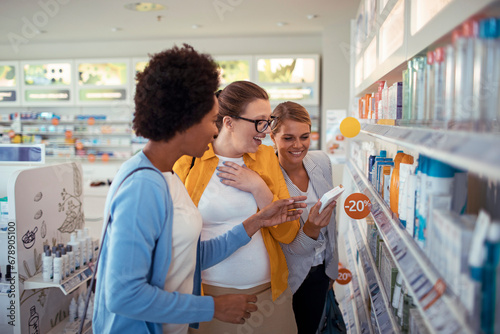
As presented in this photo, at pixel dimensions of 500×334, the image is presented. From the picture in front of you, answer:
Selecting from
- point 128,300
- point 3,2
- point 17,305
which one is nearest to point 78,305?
point 17,305

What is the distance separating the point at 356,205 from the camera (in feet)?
6.11

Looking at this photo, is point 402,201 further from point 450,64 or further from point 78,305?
point 78,305

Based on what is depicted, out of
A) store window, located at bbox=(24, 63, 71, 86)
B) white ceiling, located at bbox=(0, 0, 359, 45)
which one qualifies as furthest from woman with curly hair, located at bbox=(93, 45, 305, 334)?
store window, located at bbox=(24, 63, 71, 86)

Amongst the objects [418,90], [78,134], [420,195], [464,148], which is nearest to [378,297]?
[420,195]

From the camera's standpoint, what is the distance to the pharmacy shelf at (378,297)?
1.74m

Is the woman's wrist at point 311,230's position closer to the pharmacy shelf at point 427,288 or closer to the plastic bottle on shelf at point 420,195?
the pharmacy shelf at point 427,288

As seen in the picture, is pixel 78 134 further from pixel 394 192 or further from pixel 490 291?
pixel 490 291

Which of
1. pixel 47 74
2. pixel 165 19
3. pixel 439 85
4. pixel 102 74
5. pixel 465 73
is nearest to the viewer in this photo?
pixel 465 73

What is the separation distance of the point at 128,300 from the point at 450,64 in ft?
3.50

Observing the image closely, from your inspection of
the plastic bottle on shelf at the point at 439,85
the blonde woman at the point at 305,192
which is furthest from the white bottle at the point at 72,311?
the plastic bottle on shelf at the point at 439,85

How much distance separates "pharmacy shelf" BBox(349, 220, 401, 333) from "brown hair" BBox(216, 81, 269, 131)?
108cm

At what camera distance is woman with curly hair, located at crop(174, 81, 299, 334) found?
1.76m

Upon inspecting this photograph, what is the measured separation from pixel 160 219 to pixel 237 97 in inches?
32.2

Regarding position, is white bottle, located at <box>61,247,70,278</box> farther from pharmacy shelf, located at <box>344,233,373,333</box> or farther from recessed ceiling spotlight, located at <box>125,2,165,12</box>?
recessed ceiling spotlight, located at <box>125,2,165,12</box>
